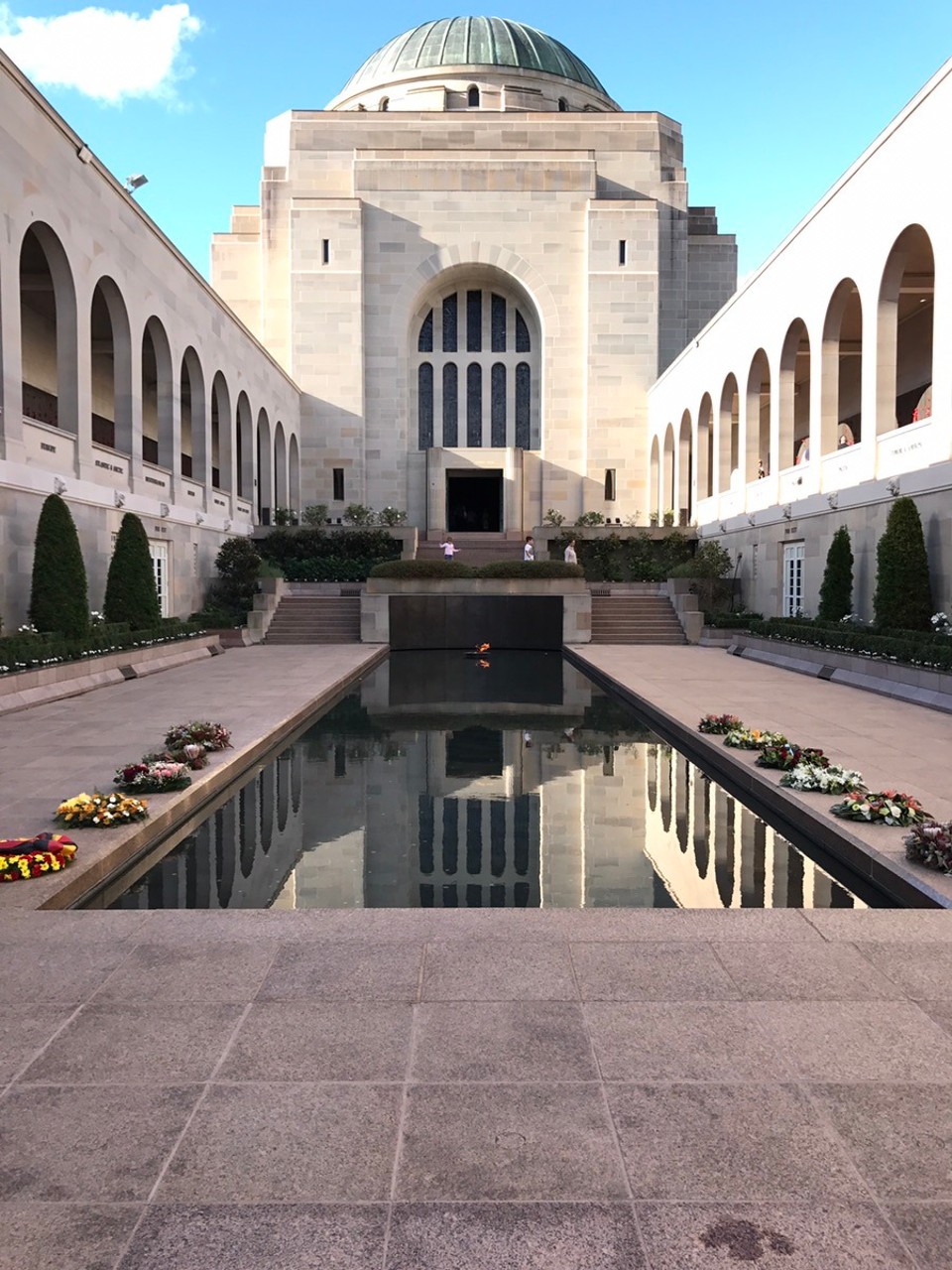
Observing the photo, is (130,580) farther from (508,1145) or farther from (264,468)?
(508,1145)

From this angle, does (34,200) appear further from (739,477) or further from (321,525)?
(739,477)

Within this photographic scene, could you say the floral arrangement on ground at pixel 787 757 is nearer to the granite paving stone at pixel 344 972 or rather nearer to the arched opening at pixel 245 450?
the granite paving stone at pixel 344 972

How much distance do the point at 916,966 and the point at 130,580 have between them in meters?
16.9

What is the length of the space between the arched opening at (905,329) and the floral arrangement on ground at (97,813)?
16.4m

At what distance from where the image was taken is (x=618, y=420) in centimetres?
3706

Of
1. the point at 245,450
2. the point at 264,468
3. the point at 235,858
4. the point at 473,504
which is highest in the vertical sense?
the point at 245,450

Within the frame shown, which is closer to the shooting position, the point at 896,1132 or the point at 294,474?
the point at 896,1132

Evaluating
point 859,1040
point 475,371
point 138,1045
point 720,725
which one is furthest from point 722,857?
point 475,371

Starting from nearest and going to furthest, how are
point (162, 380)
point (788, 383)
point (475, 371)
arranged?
point (162, 380), point (788, 383), point (475, 371)

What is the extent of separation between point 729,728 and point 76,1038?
24.5ft

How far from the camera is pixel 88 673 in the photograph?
14.6m

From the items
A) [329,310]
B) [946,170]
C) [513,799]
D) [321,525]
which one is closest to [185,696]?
[513,799]

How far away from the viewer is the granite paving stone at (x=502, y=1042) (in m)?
3.13

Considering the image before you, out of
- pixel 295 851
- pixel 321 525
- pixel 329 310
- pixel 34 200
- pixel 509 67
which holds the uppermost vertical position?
pixel 509 67
